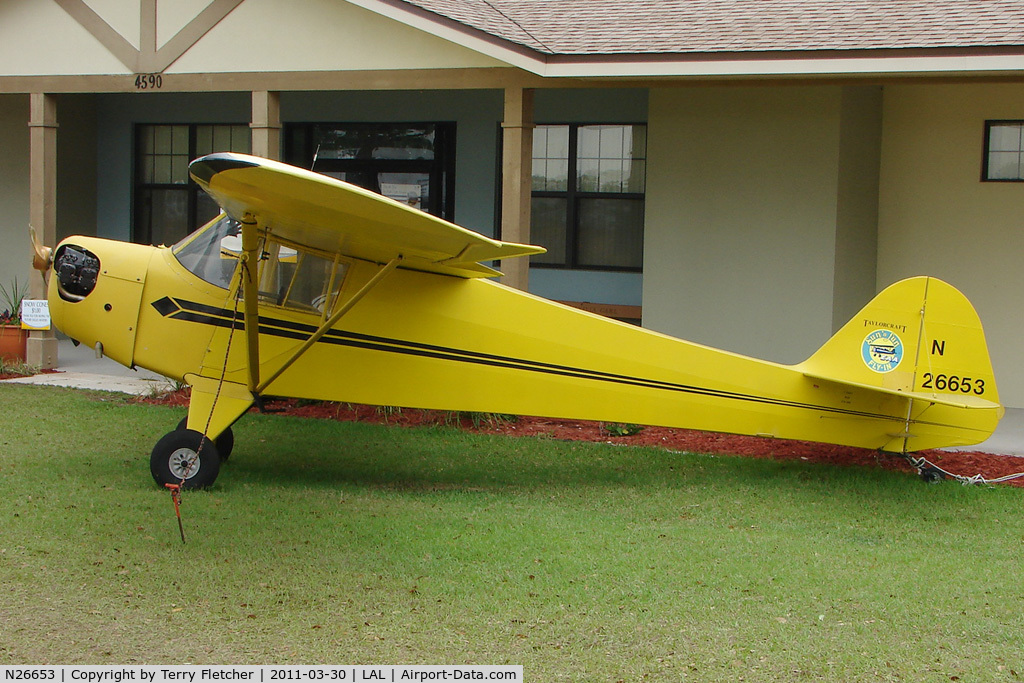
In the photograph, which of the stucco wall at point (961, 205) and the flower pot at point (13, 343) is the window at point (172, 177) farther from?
the stucco wall at point (961, 205)

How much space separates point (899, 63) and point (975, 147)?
9.88 ft

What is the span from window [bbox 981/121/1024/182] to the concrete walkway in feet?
8.12

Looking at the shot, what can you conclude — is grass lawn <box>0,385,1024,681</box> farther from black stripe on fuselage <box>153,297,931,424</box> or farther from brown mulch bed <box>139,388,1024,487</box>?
black stripe on fuselage <box>153,297,931,424</box>

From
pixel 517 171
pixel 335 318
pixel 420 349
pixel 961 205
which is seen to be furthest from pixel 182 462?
pixel 961 205

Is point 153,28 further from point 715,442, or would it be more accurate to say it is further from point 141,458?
point 715,442

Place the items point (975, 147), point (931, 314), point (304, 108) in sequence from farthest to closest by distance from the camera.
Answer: point (304, 108) < point (975, 147) < point (931, 314)

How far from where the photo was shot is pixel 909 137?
11727 mm

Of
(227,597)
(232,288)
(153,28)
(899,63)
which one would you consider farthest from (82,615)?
(153,28)

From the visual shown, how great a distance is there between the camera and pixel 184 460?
7691 millimetres

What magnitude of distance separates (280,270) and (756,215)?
5.47 meters

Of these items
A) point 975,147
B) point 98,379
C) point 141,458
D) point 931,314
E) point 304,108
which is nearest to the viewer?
point 931,314

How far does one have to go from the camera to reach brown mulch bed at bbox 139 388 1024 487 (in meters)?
9.12

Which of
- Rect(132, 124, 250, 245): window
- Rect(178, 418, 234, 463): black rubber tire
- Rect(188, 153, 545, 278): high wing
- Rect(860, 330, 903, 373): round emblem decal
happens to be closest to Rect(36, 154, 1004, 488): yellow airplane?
Rect(860, 330, 903, 373): round emblem decal

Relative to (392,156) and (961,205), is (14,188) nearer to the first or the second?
(392,156)
